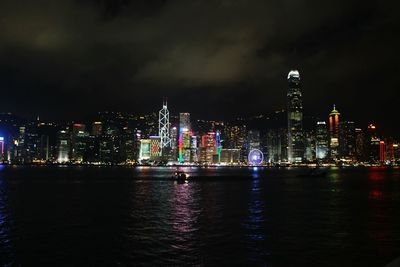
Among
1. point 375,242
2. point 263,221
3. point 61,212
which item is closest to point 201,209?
point 263,221

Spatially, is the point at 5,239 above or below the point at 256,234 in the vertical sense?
above

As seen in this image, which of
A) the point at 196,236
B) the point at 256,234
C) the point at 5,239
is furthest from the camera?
the point at 256,234

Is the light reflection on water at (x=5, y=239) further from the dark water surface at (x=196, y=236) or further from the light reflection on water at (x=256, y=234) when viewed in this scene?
the light reflection on water at (x=256, y=234)

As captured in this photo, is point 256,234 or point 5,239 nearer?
point 5,239

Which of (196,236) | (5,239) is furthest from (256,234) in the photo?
(5,239)

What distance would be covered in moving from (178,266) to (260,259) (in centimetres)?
470

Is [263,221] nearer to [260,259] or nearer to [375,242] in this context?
[375,242]

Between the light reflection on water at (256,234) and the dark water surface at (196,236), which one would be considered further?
the light reflection on water at (256,234)

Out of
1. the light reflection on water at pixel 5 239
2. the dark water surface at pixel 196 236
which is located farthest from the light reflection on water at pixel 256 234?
the light reflection on water at pixel 5 239

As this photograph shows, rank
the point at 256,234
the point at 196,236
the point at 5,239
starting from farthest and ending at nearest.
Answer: the point at 256,234, the point at 196,236, the point at 5,239

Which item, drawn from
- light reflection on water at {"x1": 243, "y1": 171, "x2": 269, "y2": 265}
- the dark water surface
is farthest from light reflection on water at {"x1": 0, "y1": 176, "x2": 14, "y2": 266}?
light reflection on water at {"x1": 243, "y1": 171, "x2": 269, "y2": 265}

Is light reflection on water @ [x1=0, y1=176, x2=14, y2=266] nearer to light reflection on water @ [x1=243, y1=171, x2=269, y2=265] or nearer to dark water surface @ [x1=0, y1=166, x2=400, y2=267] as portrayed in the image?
dark water surface @ [x1=0, y1=166, x2=400, y2=267]

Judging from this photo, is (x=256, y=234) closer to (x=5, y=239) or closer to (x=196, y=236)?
(x=196, y=236)

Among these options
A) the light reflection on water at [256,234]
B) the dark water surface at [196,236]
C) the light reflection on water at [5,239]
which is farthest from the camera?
the light reflection on water at [256,234]
